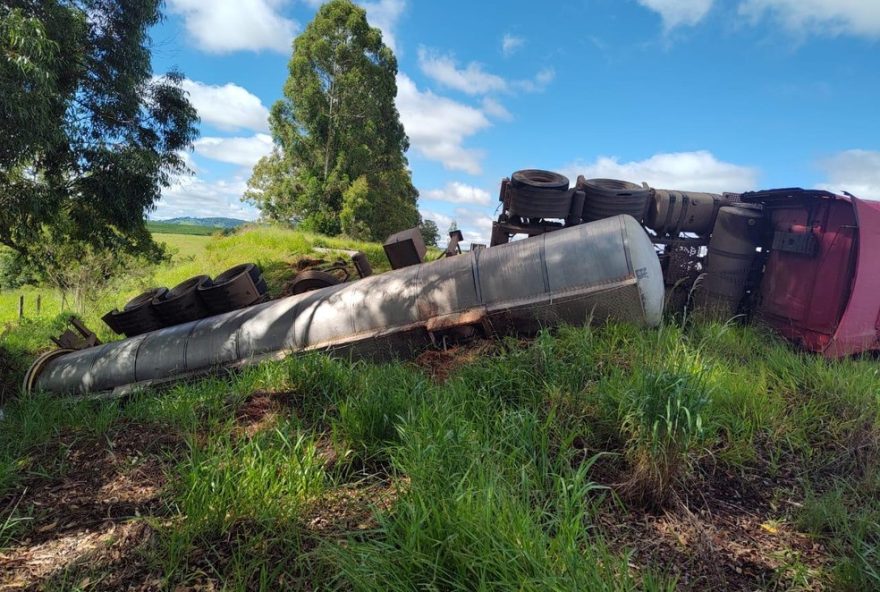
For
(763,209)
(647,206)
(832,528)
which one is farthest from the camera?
(647,206)

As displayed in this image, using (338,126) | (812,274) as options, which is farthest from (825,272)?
(338,126)

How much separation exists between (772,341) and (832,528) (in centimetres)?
349

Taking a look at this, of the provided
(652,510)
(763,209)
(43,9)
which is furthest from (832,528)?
(43,9)

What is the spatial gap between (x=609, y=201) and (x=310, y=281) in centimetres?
438

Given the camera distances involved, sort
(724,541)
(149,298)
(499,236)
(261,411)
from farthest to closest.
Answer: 1. (149,298)
2. (499,236)
3. (261,411)
4. (724,541)

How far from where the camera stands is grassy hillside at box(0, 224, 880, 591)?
190 cm

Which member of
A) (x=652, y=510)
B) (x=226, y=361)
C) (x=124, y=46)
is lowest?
(x=226, y=361)

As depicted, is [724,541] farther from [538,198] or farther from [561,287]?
[538,198]

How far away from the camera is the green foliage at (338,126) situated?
2327cm

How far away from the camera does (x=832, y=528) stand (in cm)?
237

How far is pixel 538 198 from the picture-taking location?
6359 millimetres

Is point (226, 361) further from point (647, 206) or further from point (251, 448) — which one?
point (647, 206)

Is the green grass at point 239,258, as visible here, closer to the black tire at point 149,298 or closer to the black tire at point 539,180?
the black tire at point 149,298

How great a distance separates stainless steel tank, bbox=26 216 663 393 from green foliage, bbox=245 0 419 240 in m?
17.2
